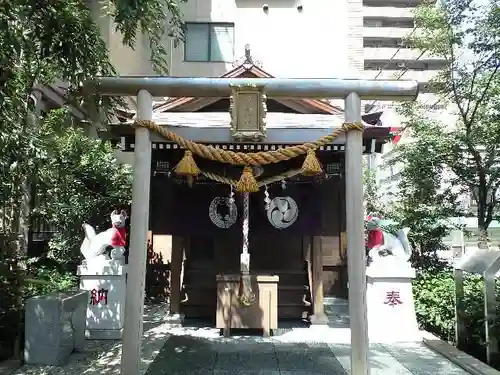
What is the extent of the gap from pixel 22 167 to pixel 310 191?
604cm

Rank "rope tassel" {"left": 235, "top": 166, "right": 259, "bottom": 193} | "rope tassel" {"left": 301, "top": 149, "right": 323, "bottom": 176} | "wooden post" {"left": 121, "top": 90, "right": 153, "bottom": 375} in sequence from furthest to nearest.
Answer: "rope tassel" {"left": 235, "top": 166, "right": 259, "bottom": 193} < "rope tassel" {"left": 301, "top": 149, "right": 323, "bottom": 176} < "wooden post" {"left": 121, "top": 90, "right": 153, "bottom": 375}

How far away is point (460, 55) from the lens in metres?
12.3

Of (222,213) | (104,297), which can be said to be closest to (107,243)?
(104,297)

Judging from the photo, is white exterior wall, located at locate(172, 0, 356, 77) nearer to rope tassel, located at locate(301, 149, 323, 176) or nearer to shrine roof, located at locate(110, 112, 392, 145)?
shrine roof, located at locate(110, 112, 392, 145)

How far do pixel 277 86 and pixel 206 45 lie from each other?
1295 cm

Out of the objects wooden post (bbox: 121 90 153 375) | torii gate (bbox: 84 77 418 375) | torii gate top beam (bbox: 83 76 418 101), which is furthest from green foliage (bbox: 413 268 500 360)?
wooden post (bbox: 121 90 153 375)

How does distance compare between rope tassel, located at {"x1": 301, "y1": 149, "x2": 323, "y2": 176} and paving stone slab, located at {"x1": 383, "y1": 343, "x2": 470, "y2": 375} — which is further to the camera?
paving stone slab, located at {"x1": 383, "y1": 343, "x2": 470, "y2": 375}

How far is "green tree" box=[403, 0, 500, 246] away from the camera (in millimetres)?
11383

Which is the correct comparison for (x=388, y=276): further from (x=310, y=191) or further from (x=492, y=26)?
(x=492, y=26)

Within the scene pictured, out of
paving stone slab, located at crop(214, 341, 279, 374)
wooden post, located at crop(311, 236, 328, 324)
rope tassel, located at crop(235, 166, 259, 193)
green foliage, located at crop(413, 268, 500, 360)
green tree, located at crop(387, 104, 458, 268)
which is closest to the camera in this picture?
rope tassel, located at crop(235, 166, 259, 193)

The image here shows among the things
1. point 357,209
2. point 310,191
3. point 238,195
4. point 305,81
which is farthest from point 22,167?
point 310,191

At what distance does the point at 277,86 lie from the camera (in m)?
5.66

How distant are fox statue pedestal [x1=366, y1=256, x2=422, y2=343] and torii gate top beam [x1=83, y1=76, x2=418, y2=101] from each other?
173 inches

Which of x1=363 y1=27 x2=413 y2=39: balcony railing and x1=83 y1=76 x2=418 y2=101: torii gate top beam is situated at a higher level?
x1=363 y1=27 x2=413 y2=39: balcony railing
